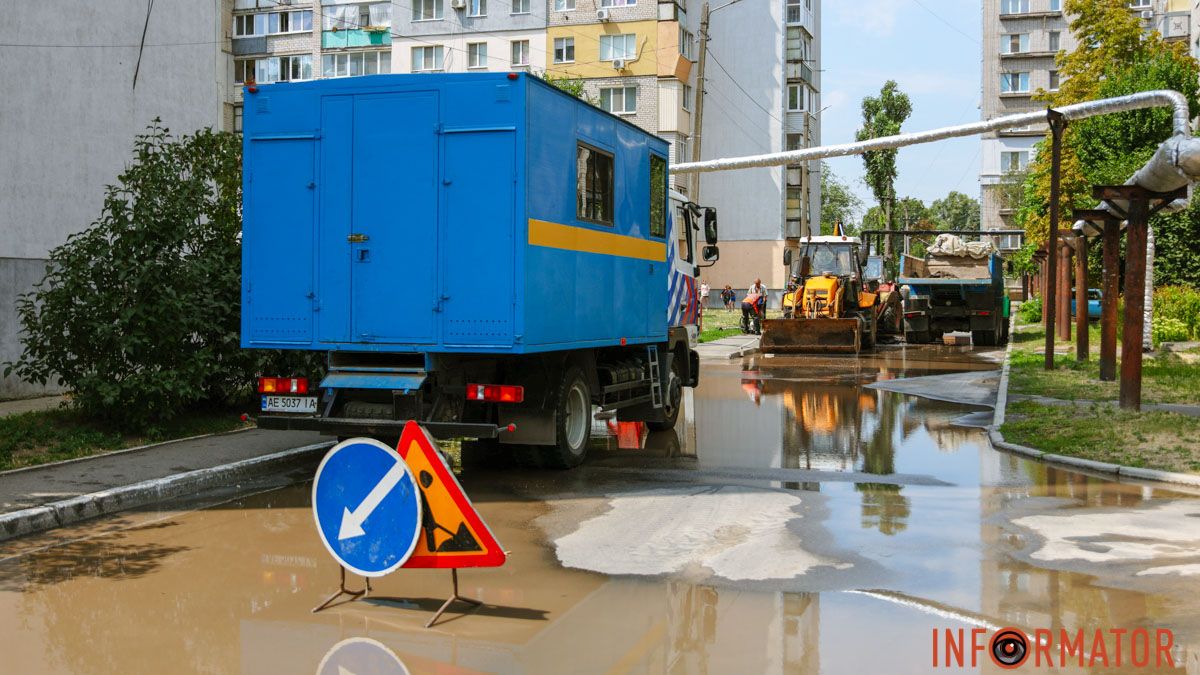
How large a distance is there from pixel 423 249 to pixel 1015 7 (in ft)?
280

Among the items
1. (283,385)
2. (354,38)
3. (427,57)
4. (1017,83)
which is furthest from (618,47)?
(283,385)

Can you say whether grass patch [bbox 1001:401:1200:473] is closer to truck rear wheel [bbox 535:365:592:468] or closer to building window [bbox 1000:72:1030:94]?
truck rear wheel [bbox 535:365:592:468]

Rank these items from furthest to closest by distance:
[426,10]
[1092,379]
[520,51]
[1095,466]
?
[426,10]
[520,51]
[1092,379]
[1095,466]

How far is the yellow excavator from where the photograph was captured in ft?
97.0

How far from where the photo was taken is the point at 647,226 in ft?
41.5

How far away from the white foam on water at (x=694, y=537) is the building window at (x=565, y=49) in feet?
168

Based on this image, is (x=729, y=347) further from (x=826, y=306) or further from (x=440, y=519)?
(x=440, y=519)

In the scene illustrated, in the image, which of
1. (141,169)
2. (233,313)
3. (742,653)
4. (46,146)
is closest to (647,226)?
(233,313)

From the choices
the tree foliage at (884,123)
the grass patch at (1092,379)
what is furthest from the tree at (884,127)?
the grass patch at (1092,379)

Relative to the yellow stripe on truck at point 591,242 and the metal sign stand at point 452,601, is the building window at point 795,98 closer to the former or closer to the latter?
the yellow stripe on truck at point 591,242

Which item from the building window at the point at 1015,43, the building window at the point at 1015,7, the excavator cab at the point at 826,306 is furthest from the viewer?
the building window at the point at 1015,43

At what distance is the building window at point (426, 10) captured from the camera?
60.3m

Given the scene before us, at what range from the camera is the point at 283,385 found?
10.3m

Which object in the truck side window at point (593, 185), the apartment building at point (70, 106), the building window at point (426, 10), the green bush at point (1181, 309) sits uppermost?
the building window at point (426, 10)
